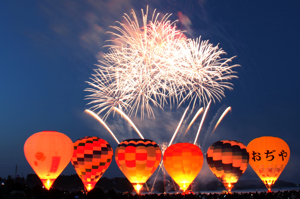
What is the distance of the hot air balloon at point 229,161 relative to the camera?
107 ft

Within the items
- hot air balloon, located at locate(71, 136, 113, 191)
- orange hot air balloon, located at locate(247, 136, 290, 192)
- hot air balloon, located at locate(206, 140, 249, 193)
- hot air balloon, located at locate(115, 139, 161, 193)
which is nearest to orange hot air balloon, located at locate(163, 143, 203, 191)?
hot air balloon, located at locate(115, 139, 161, 193)

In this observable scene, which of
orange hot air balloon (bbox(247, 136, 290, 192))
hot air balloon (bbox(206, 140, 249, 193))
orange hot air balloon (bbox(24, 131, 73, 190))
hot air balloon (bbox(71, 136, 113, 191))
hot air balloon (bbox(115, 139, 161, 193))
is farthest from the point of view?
orange hot air balloon (bbox(247, 136, 290, 192))

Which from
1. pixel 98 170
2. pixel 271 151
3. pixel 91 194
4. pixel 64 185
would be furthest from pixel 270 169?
pixel 64 185

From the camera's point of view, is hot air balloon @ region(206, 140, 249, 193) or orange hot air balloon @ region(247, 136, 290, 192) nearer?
hot air balloon @ region(206, 140, 249, 193)

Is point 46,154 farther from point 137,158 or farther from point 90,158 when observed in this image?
point 137,158

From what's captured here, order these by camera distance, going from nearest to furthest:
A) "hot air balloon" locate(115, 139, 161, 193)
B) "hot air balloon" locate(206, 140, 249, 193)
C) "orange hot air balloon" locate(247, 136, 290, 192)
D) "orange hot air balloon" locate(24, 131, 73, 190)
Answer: "orange hot air balloon" locate(24, 131, 73, 190) < "hot air balloon" locate(115, 139, 161, 193) < "hot air balloon" locate(206, 140, 249, 193) < "orange hot air balloon" locate(247, 136, 290, 192)

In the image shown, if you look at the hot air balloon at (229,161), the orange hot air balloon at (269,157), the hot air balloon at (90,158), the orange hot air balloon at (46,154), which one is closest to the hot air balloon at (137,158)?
the hot air balloon at (90,158)

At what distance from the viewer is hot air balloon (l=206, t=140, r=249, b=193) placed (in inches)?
1288

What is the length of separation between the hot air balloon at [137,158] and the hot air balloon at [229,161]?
5473mm

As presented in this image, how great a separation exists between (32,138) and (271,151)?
21504mm

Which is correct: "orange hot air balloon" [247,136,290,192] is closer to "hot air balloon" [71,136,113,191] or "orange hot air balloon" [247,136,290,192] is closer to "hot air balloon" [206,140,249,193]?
"hot air balloon" [206,140,249,193]

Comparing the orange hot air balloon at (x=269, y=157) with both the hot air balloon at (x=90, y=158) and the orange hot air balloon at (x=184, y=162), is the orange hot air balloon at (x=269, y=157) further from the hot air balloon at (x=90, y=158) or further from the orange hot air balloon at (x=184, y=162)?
the hot air balloon at (x=90, y=158)

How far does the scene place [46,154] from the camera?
28922 mm

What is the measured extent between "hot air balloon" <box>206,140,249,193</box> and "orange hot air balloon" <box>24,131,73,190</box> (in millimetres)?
13263
